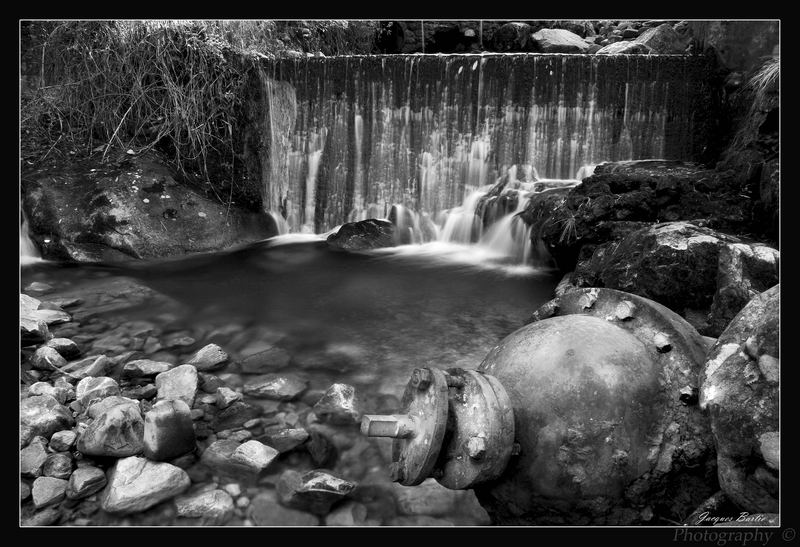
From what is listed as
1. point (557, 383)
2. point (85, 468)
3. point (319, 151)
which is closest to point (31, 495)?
point (85, 468)

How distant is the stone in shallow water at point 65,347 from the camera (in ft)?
14.3

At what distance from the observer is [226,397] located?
12.6 ft

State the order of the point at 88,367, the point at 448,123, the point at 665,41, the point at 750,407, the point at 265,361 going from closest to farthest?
the point at 750,407 → the point at 88,367 → the point at 265,361 → the point at 448,123 → the point at 665,41

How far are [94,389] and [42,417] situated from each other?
1.38 feet

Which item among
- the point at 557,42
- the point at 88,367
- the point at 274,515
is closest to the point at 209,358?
the point at 88,367

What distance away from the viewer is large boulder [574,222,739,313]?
4.50 meters

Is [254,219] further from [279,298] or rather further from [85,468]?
[85,468]

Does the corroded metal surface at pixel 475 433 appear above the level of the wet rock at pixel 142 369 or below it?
above

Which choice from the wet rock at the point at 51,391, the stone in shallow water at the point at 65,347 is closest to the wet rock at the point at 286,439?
the wet rock at the point at 51,391

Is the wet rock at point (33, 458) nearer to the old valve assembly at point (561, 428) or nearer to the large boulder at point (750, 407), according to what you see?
the old valve assembly at point (561, 428)

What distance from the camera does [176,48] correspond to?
25.7 ft

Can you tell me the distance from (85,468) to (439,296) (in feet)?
12.5

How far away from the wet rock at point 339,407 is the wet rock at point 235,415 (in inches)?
15.7

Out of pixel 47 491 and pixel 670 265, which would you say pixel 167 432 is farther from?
pixel 670 265
